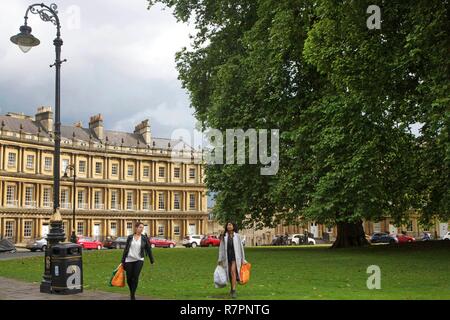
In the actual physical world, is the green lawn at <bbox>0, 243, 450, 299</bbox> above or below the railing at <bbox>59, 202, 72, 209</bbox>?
below

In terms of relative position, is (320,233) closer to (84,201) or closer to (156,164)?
(156,164)

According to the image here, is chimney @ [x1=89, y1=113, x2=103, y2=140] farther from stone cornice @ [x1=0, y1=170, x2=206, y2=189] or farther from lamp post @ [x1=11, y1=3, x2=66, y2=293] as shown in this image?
lamp post @ [x1=11, y1=3, x2=66, y2=293]

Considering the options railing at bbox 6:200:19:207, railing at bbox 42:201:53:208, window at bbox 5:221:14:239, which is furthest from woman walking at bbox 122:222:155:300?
railing at bbox 42:201:53:208

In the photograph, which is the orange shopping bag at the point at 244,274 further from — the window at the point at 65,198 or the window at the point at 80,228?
the window at the point at 80,228

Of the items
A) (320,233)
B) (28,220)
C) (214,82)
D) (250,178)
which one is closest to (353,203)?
(250,178)

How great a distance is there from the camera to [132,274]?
41.1 feet

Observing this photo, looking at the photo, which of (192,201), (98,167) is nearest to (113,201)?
(98,167)

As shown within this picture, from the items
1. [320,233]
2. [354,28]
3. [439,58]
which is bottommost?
[320,233]

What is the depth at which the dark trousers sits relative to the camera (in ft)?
40.9

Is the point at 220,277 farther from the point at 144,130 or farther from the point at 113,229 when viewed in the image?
the point at 144,130

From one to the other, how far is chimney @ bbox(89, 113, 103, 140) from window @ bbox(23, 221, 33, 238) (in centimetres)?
1786

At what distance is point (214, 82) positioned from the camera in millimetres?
34094

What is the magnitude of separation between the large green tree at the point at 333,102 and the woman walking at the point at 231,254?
935 centimetres
